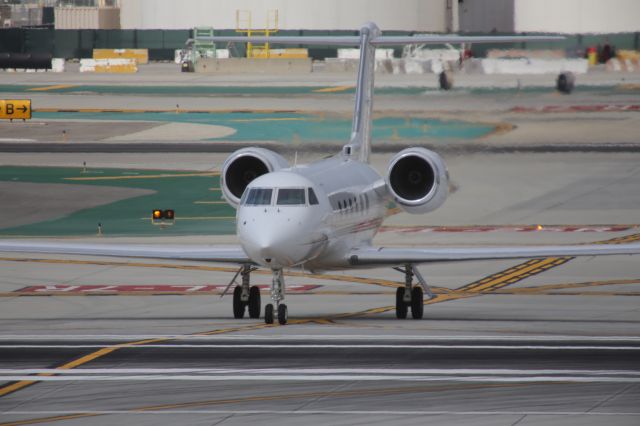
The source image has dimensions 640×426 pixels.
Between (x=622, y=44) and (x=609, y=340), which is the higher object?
(x=622, y=44)

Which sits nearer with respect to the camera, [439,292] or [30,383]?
[30,383]

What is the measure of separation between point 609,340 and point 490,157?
3825 cm

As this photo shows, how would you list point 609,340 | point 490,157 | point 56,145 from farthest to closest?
point 56,145 → point 490,157 → point 609,340

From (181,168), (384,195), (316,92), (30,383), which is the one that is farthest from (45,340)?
(316,92)

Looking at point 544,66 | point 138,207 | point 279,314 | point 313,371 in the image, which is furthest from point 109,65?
point 313,371

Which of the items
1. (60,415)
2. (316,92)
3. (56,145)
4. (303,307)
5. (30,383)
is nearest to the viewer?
(60,415)

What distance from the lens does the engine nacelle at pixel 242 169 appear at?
33.9 metres

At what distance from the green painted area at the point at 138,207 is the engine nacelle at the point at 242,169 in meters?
14.6

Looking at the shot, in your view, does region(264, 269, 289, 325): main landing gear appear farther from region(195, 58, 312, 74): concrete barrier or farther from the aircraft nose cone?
region(195, 58, 312, 74): concrete barrier

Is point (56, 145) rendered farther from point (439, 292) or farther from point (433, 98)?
point (439, 292)

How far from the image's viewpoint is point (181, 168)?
66188mm

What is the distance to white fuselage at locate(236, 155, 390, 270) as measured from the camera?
2903 cm

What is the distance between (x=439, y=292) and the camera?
37312mm

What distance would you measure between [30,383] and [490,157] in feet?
145
